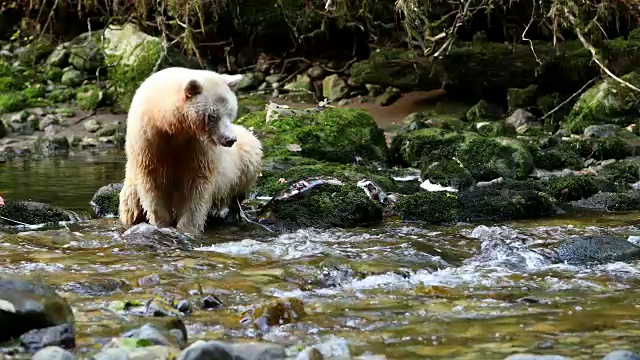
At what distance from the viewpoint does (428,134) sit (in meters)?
12.9

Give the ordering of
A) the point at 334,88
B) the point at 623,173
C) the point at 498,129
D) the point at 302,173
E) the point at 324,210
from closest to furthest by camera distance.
Result: 1. the point at 324,210
2. the point at 302,173
3. the point at 623,173
4. the point at 498,129
5. the point at 334,88

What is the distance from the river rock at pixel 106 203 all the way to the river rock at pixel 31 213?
0.58 meters

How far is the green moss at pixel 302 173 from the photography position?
33.0 ft

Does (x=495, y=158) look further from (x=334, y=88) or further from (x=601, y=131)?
(x=334, y=88)

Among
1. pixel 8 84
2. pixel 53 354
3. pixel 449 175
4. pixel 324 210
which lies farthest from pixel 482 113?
pixel 53 354

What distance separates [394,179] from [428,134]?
4.48ft

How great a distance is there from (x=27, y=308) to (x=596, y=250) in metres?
4.25

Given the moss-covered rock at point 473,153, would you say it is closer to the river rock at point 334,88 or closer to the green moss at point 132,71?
the river rock at point 334,88

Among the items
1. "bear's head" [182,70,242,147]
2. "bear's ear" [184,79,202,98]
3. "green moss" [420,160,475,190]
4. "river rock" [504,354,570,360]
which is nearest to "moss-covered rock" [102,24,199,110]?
"green moss" [420,160,475,190]

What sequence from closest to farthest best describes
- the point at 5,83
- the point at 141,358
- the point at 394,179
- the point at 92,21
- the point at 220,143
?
the point at 141,358
the point at 220,143
the point at 394,179
the point at 5,83
the point at 92,21

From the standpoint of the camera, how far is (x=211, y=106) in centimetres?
739

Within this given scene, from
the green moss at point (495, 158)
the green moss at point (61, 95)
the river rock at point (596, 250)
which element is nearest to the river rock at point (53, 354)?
the river rock at point (596, 250)

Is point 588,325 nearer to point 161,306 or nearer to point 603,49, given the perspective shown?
point 161,306

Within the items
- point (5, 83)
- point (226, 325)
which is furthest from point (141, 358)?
point (5, 83)
